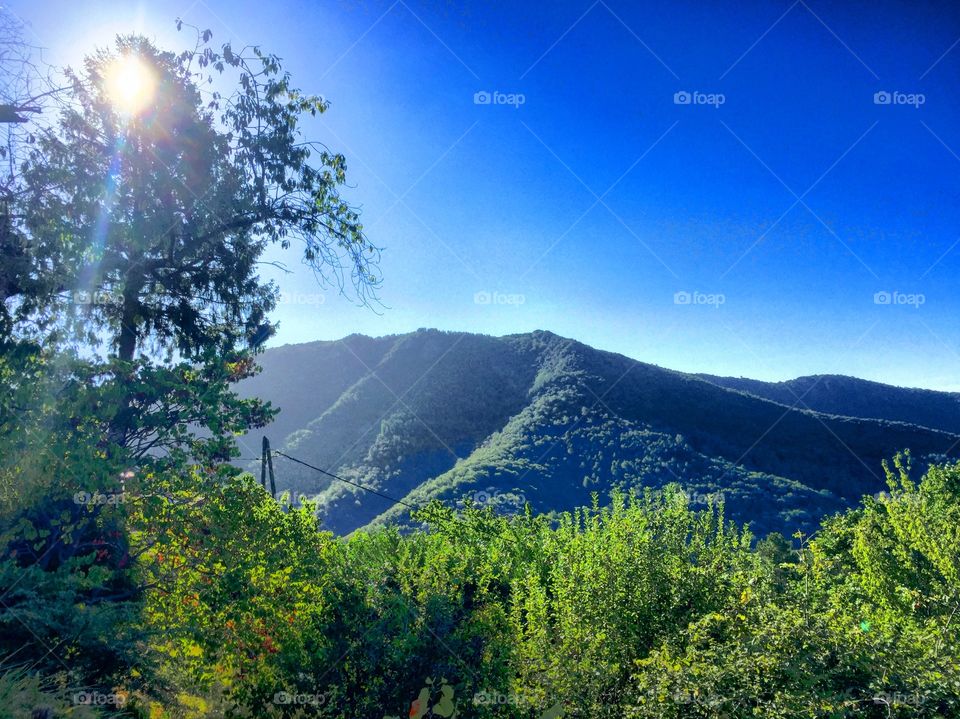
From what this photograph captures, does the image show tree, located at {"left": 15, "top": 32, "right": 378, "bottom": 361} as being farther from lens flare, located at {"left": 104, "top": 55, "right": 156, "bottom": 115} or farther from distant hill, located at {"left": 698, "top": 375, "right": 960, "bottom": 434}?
distant hill, located at {"left": 698, "top": 375, "right": 960, "bottom": 434}

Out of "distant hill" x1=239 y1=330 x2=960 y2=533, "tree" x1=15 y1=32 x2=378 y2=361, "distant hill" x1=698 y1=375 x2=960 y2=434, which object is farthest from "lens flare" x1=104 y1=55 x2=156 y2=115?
"distant hill" x1=698 y1=375 x2=960 y2=434

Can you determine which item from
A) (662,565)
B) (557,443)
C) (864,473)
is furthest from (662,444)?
(662,565)

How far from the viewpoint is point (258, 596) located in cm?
611

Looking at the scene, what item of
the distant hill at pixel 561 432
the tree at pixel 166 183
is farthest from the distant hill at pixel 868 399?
the tree at pixel 166 183

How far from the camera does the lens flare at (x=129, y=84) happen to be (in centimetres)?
823

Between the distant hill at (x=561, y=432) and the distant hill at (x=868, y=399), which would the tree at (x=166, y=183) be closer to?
the distant hill at (x=561, y=432)

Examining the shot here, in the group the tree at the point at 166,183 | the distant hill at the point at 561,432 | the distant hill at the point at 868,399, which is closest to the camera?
the tree at the point at 166,183

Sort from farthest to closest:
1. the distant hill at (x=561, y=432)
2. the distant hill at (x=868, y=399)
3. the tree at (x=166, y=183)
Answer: the distant hill at (x=868, y=399)
the distant hill at (x=561, y=432)
the tree at (x=166, y=183)

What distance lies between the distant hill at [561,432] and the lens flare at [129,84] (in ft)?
133

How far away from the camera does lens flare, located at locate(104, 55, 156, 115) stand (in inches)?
324

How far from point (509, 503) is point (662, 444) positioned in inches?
1020

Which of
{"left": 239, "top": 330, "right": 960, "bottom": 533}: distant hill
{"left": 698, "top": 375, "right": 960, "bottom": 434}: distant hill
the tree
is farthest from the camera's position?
{"left": 698, "top": 375, "right": 960, "bottom": 434}: distant hill

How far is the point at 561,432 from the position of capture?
76.8 meters

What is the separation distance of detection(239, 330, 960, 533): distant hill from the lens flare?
4047 cm
